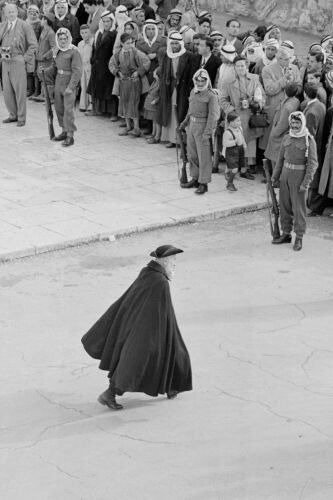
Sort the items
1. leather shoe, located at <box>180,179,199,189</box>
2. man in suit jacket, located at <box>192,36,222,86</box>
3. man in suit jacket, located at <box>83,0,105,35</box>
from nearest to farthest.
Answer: leather shoe, located at <box>180,179,199,189</box> < man in suit jacket, located at <box>192,36,222,86</box> < man in suit jacket, located at <box>83,0,105,35</box>

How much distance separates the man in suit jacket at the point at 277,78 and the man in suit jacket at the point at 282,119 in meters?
0.62

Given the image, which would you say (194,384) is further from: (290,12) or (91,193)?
(290,12)

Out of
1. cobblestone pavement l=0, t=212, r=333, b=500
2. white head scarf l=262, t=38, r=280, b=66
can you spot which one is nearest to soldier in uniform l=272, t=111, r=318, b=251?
cobblestone pavement l=0, t=212, r=333, b=500

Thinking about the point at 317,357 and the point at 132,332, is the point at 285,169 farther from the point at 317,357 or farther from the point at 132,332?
the point at 132,332

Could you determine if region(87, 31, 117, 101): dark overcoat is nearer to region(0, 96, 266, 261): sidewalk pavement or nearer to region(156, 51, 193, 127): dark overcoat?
region(0, 96, 266, 261): sidewalk pavement

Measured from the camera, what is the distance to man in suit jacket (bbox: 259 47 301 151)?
1623 cm

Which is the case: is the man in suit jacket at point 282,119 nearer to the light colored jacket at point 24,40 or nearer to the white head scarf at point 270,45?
the white head scarf at point 270,45

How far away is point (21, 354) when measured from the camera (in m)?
10.5

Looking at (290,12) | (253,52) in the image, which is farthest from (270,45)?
(290,12)

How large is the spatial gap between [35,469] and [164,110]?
10071 mm

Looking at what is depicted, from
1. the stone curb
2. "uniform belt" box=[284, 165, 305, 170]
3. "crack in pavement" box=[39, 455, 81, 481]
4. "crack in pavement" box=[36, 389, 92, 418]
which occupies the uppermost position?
"uniform belt" box=[284, 165, 305, 170]

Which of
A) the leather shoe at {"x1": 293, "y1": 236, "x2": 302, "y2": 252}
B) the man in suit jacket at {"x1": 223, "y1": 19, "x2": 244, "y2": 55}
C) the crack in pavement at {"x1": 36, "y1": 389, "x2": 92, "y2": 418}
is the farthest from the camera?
the man in suit jacket at {"x1": 223, "y1": 19, "x2": 244, "y2": 55}

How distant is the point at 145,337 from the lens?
29.9 feet

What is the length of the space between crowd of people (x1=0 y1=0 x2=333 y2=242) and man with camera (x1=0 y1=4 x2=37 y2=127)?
15mm
